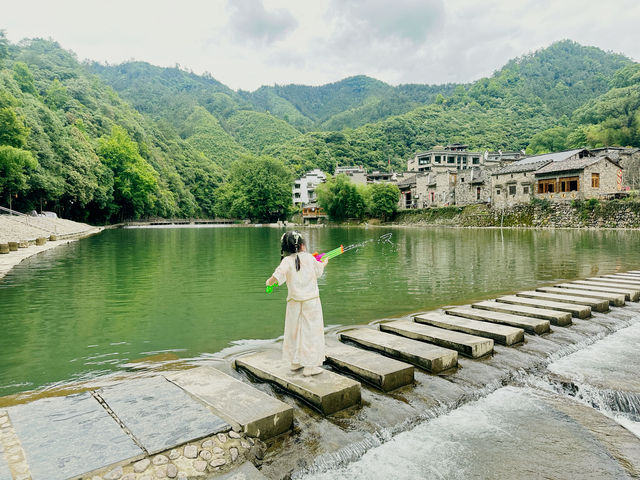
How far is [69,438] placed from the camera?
12.5 feet

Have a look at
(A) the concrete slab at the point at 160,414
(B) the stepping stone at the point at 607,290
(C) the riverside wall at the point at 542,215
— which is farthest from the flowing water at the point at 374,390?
(C) the riverside wall at the point at 542,215

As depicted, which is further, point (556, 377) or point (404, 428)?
point (556, 377)

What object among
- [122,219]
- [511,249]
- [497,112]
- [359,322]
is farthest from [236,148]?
[359,322]

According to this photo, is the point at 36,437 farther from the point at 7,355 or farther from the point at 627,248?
the point at 627,248

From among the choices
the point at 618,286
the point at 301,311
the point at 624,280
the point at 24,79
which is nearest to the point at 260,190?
the point at 24,79

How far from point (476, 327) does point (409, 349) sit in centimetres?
199

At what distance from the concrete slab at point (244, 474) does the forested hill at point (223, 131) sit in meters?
50.2

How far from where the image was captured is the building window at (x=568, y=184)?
53.6 m

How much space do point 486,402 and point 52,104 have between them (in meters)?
100

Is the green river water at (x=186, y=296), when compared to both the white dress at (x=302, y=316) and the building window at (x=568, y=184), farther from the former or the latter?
the building window at (x=568, y=184)

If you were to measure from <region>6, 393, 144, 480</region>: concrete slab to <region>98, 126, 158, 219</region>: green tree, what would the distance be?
81646 millimetres

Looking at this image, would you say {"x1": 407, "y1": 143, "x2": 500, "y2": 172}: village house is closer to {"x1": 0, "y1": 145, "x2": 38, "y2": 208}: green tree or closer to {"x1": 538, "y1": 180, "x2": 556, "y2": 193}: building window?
{"x1": 538, "y1": 180, "x2": 556, "y2": 193}: building window

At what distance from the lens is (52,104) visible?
3258 inches

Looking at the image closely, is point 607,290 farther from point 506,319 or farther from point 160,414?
point 160,414
